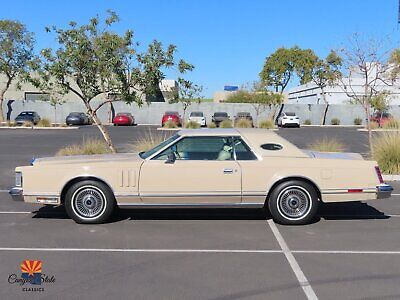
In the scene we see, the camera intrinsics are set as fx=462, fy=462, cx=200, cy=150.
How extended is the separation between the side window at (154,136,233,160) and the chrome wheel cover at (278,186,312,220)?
3.23ft

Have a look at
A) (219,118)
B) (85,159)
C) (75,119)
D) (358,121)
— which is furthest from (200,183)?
(358,121)

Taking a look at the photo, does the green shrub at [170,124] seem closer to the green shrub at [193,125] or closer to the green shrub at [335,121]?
the green shrub at [193,125]

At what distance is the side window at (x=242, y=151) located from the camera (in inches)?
276

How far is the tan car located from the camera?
22.4ft

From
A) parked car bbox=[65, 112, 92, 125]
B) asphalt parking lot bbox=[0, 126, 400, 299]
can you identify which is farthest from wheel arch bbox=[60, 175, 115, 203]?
parked car bbox=[65, 112, 92, 125]

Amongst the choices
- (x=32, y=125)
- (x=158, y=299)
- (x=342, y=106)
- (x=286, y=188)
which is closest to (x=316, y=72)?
(x=342, y=106)

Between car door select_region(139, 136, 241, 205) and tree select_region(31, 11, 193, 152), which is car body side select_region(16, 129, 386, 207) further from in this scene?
tree select_region(31, 11, 193, 152)

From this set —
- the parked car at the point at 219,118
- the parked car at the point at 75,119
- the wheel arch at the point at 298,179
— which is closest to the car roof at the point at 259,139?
the wheel arch at the point at 298,179

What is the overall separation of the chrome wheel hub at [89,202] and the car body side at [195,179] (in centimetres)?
20

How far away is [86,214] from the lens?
689 centimetres

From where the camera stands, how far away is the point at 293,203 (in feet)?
22.7

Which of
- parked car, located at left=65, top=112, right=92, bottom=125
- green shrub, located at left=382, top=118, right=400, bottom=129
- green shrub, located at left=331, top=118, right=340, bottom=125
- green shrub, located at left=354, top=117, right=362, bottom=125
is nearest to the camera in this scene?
green shrub, located at left=382, top=118, right=400, bottom=129

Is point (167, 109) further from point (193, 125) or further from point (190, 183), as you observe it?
point (190, 183)

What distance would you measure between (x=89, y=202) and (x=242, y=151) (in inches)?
95.5
